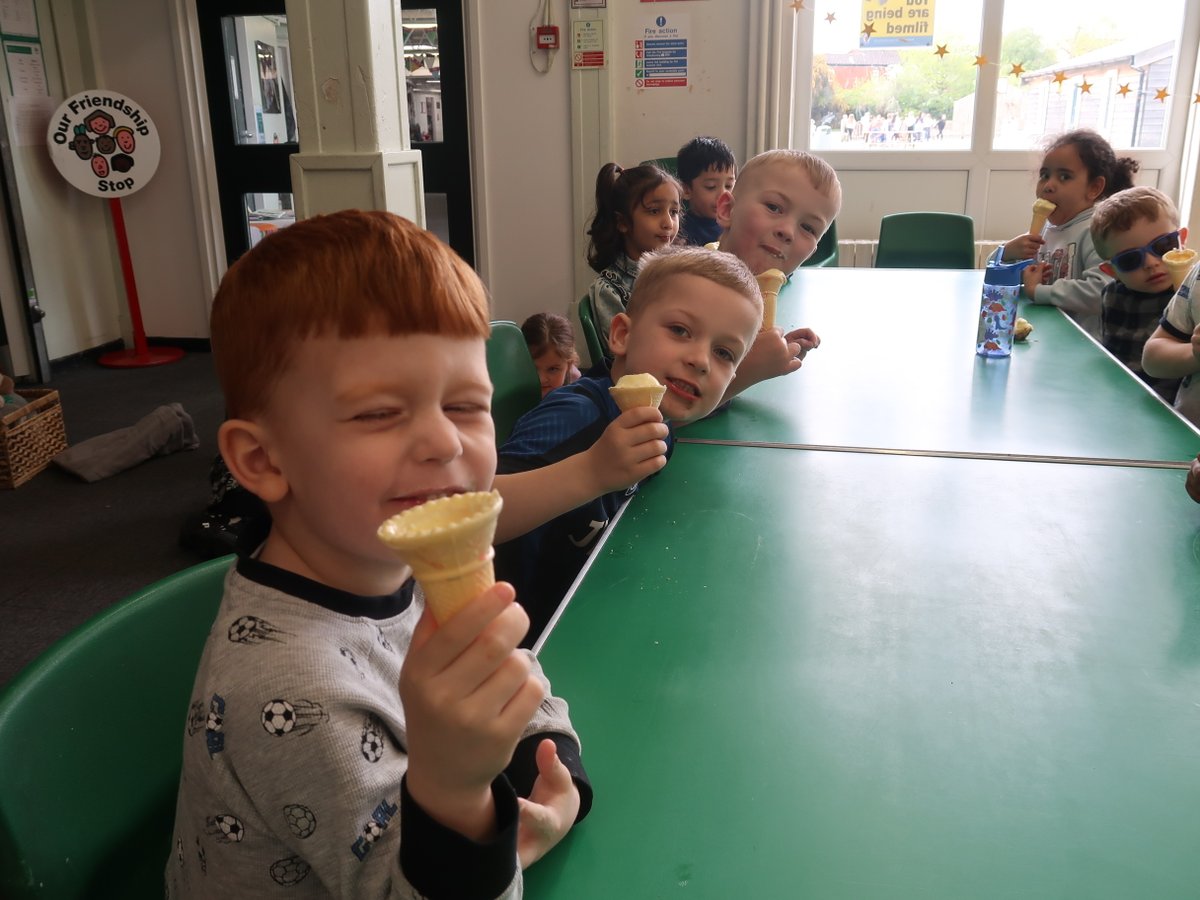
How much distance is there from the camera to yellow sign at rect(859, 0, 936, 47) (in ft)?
17.1

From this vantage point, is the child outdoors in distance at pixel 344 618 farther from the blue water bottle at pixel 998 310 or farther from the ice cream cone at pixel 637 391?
the blue water bottle at pixel 998 310

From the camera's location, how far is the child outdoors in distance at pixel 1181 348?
2.45 meters

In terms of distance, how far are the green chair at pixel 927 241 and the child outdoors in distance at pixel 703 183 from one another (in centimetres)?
102

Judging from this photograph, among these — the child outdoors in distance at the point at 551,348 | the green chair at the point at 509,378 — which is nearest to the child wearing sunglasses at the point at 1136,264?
the child outdoors in distance at the point at 551,348

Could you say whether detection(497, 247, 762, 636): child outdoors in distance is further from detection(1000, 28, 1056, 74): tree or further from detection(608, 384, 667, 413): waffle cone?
detection(1000, 28, 1056, 74): tree

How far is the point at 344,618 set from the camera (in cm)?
76

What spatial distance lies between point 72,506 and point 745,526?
10.6 ft

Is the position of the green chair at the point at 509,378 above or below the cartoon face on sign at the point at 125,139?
below

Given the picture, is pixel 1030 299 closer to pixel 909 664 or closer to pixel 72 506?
pixel 909 664

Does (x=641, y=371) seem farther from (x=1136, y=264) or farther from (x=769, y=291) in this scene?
(x=1136, y=264)

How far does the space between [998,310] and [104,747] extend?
214cm

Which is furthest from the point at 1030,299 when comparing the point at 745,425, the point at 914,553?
the point at 914,553

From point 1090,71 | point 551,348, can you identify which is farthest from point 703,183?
point 1090,71

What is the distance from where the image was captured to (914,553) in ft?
4.22
